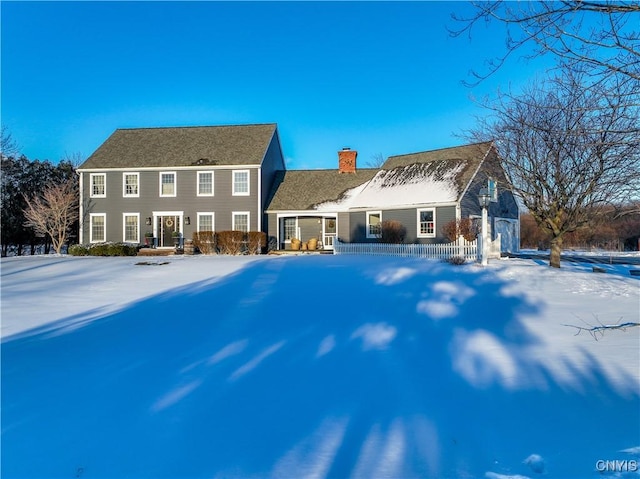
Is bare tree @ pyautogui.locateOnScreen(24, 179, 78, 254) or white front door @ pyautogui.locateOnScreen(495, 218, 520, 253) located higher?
bare tree @ pyautogui.locateOnScreen(24, 179, 78, 254)

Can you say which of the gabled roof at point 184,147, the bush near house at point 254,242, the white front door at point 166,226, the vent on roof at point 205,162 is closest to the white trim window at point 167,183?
the gabled roof at point 184,147

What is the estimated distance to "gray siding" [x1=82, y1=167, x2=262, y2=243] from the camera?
26.8m

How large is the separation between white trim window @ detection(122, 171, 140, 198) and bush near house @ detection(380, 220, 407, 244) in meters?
16.0

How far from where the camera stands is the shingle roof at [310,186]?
90.4 feet

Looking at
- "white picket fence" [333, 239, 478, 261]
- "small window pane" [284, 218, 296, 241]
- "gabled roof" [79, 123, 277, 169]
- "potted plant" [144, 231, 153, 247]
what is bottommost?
"white picket fence" [333, 239, 478, 261]

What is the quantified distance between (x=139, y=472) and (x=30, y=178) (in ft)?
133

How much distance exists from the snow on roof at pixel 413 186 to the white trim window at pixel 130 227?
45.1 ft

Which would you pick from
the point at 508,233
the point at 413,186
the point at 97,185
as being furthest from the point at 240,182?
the point at 508,233

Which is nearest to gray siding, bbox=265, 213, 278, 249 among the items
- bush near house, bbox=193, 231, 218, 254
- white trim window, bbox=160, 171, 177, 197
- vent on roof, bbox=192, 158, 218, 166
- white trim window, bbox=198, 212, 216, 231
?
white trim window, bbox=198, 212, 216, 231

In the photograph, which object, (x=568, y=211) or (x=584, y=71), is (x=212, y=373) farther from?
(x=568, y=211)

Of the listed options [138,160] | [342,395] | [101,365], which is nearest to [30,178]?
[138,160]

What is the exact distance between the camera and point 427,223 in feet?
76.3

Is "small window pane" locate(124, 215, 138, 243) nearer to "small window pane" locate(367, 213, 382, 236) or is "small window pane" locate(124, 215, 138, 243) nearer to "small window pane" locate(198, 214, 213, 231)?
"small window pane" locate(198, 214, 213, 231)

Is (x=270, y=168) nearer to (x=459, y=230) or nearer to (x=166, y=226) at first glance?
(x=166, y=226)
